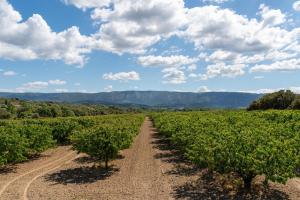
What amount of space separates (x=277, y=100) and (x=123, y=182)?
89556 millimetres

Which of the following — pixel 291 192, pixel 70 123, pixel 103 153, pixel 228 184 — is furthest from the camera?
pixel 70 123

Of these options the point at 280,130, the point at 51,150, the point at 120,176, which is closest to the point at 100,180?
the point at 120,176

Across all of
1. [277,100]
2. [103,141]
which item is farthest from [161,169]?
[277,100]

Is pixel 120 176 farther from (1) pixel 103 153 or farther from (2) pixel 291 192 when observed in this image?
(2) pixel 291 192

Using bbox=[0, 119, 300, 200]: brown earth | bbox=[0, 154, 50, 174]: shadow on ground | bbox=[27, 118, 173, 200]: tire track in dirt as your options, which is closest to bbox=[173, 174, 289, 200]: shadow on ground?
bbox=[0, 119, 300, 200]: brown earth

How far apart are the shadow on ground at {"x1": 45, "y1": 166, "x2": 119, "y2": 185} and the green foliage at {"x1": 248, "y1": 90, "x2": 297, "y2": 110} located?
84.8 meters

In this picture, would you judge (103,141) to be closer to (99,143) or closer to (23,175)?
(99,143)

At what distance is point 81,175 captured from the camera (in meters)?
23.5

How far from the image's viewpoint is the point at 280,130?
2512 cm

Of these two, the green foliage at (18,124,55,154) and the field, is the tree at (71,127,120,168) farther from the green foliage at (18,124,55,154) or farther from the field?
Result: the green foliage at (18,124,55,154)

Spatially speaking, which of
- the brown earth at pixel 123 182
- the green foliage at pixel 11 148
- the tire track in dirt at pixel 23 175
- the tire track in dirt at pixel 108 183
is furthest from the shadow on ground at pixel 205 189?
the green foliage at pixel 11 148

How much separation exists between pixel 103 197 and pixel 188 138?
33.6ft

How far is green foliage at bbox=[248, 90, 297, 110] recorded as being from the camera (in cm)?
9950

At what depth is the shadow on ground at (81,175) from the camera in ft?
72.4
